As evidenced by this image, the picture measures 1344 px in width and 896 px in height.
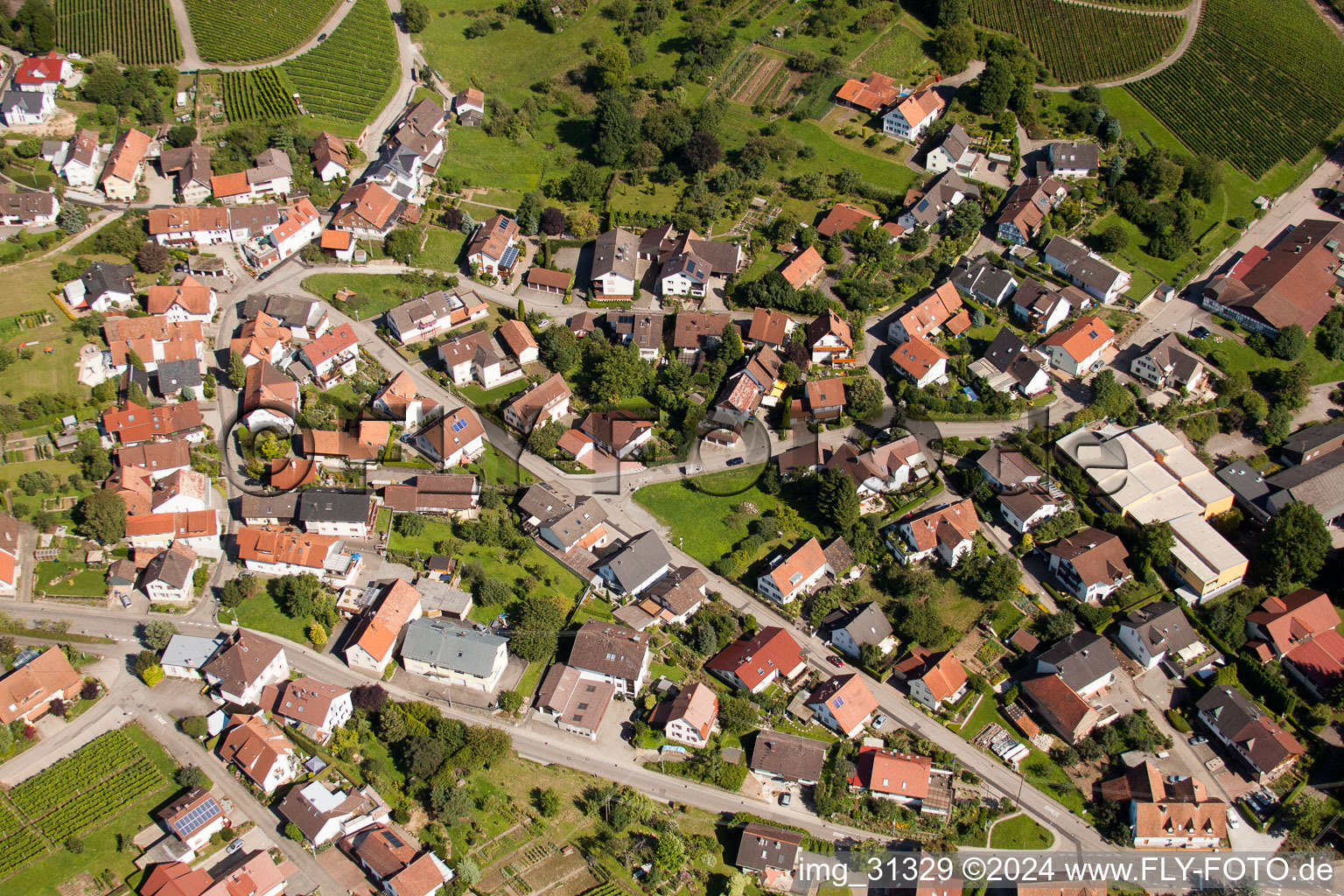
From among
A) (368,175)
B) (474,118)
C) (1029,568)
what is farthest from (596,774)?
(474,118)

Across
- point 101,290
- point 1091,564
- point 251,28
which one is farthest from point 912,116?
point 101,290

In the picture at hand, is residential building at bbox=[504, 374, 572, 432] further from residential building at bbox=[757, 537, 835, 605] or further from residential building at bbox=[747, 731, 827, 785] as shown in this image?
residential building at bbox=[747, 731, 827, 785]

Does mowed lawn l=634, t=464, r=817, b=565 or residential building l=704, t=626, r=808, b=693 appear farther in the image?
mowed lawn l=634, t=464, r=817, b=565

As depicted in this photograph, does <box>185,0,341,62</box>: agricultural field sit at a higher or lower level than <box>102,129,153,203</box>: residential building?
higher

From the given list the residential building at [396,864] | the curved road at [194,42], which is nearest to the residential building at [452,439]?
the residential building at [396,864]

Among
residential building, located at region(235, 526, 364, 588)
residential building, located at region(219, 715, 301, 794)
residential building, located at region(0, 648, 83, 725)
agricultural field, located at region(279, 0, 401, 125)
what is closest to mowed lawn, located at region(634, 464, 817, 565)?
residential building, located at region(235, 526, 364, 588)

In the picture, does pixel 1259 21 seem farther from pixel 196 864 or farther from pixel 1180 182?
pixel 196 864

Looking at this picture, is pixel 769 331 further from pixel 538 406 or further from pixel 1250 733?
pixel 1250 733

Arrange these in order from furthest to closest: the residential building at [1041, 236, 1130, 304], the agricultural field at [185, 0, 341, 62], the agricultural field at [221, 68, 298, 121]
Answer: the agricultural field at [185, 0, 341, 62] < the agricultural field at [221, 68, 298, 121] < the residential building at [1041, 236, 1130, 304]
